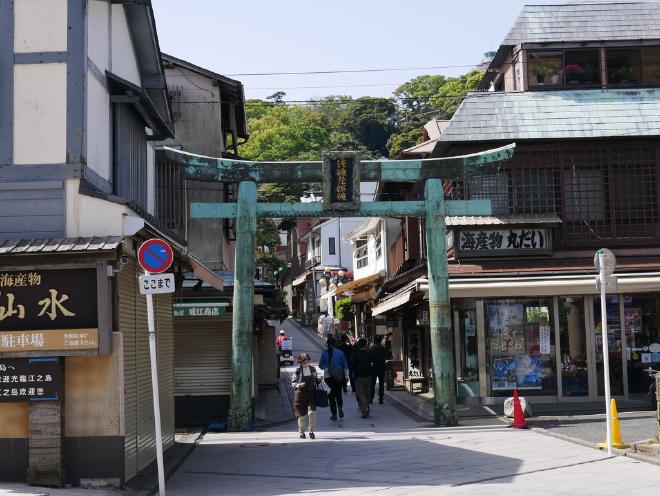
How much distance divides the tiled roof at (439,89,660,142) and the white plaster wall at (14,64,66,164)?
12.9 metres

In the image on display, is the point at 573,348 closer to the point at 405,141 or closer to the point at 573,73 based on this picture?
the point at 573,73

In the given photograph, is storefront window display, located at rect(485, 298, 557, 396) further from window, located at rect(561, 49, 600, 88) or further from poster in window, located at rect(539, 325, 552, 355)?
window, located at rect(561, 49, 600, 88)

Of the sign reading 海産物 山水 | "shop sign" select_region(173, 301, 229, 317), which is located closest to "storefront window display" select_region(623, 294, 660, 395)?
the sign reading 海産物 山水

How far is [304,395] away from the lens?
1888 cm

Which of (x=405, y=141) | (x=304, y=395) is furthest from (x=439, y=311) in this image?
(x=405, y=141)

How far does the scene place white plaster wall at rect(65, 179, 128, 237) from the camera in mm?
12484

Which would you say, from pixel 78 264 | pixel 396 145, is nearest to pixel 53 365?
pixel 78 264

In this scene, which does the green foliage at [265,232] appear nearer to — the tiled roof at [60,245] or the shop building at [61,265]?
the shop building at [61,265]

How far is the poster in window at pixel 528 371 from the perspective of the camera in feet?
75.8

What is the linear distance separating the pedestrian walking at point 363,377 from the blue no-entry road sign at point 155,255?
11681mm

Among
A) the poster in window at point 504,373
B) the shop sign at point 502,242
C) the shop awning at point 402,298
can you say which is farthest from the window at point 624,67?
the poster in window at point 504,373

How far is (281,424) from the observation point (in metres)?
22.7

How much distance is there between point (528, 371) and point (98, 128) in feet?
44.7

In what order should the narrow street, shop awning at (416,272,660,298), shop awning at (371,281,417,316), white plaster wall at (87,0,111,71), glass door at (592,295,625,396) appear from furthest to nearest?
shop awning at (371,281,417,316) → glass door at (592,295,625,396) → shop awning at (416,272,660,298) → white plaster wall at (87,0,111,71) → the narrow street
